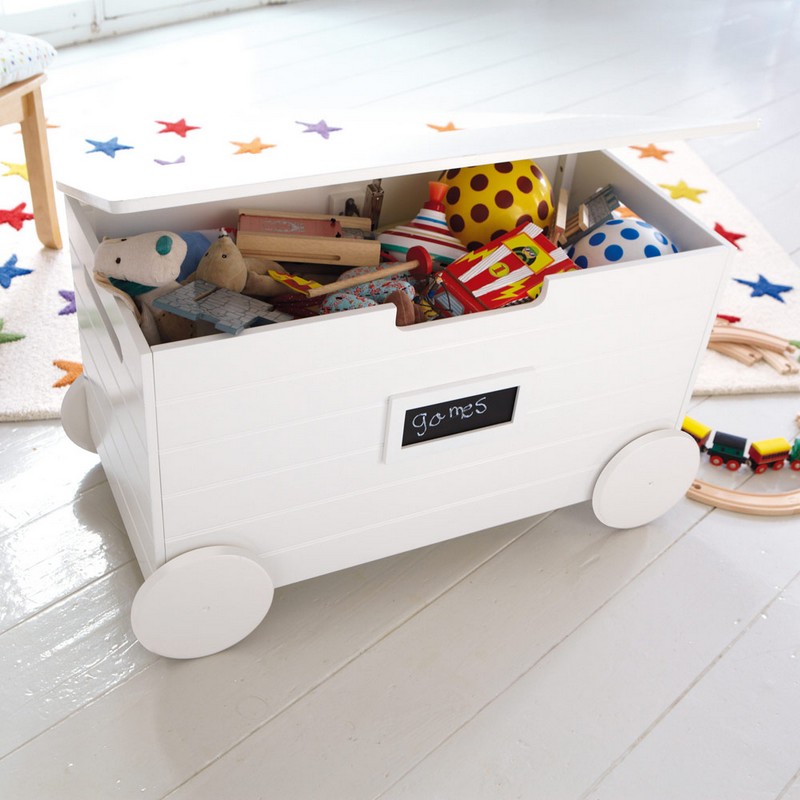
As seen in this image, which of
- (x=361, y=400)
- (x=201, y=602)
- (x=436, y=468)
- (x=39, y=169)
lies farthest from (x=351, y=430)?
(x=39, y=169)

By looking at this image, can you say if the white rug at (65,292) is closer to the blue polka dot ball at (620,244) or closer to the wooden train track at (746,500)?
the wooden train track at (746,500)

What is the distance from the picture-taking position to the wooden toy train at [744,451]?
146 cm

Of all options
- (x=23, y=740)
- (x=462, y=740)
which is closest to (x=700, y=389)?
(x=462, y=740)

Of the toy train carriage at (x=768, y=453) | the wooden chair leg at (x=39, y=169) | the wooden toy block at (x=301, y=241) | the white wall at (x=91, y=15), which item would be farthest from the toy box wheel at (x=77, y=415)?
the white wall at (x=91, y=15)

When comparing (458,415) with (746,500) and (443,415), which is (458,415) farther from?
(746,500)

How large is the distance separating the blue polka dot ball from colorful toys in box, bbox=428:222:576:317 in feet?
0.17

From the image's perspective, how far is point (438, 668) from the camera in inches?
45.3

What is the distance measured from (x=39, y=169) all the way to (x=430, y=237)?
831mm

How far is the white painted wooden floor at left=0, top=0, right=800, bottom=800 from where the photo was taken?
1033 mm

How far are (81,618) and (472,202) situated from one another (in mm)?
706

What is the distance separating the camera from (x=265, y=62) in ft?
8.66

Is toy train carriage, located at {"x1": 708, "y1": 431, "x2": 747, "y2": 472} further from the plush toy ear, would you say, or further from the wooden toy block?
the plush toy ear

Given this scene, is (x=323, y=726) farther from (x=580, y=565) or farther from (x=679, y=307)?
(x=679, y=307)

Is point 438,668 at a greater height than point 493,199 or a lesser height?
lesser
